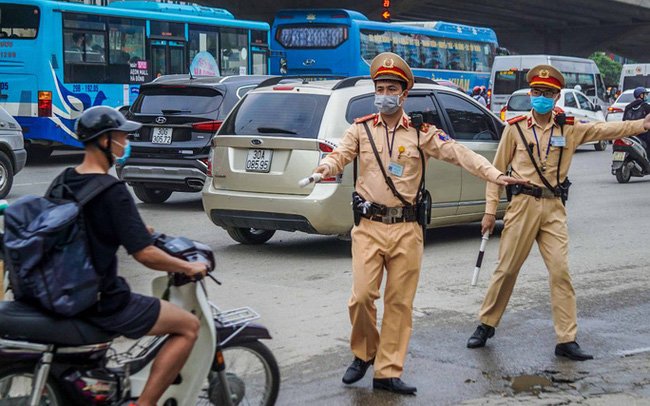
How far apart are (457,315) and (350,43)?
2174cm

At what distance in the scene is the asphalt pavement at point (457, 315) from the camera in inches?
207

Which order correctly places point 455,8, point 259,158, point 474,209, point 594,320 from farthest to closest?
point 455,8 < point 474,209 < point 259,158 < point 594,320

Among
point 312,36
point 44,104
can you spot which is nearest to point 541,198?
point 44,104

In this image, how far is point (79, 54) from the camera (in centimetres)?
1947

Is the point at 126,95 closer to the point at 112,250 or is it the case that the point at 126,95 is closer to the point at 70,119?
the point at 70,119

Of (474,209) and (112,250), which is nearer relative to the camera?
(112,250)

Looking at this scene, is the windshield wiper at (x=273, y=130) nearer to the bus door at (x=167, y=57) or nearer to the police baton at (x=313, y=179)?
→ the police baton at (x=313, y=179)

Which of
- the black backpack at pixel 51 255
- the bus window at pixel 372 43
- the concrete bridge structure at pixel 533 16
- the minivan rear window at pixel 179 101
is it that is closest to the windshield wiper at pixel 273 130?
the minivan rear window at pixel 179 101

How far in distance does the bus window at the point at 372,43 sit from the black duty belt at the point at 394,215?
77.0 feet

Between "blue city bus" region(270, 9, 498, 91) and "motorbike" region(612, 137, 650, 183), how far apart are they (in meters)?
11.7

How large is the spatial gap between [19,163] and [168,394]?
10.4m

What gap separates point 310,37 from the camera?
28.9 metres

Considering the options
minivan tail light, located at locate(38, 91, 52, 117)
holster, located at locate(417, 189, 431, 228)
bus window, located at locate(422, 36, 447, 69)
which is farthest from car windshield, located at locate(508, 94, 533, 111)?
holster, located at locate(417, 189, 431, 228)

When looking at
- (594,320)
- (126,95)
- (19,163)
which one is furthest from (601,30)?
(594,320)
